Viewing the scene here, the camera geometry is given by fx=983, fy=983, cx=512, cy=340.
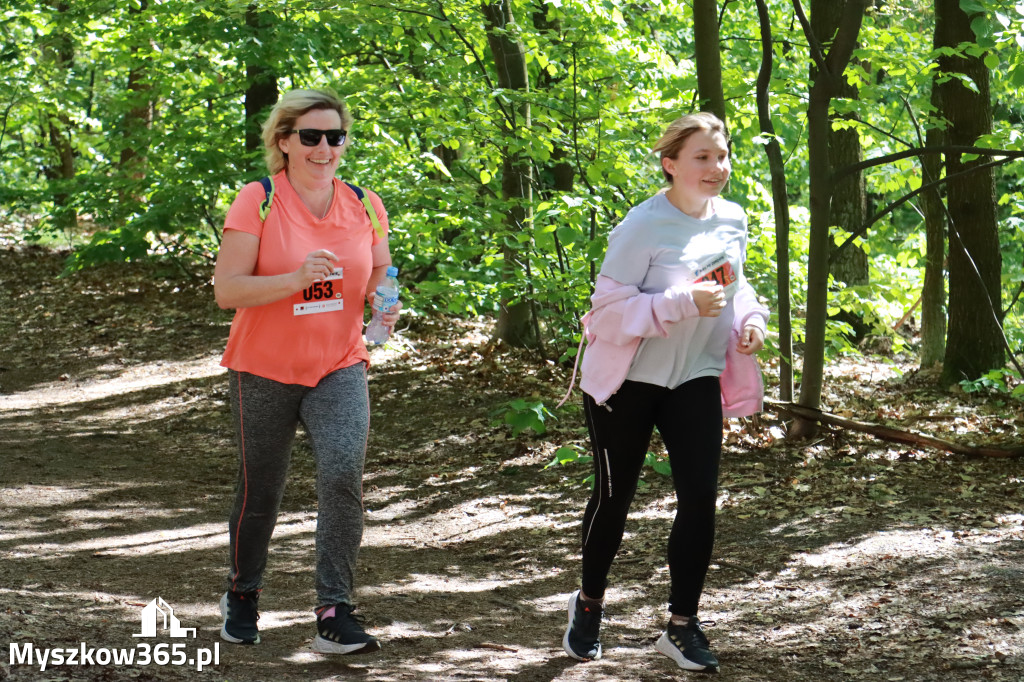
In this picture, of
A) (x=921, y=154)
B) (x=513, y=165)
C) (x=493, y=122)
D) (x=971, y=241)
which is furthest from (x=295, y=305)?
(x=971, y=241)

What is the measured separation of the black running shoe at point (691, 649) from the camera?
3.48m

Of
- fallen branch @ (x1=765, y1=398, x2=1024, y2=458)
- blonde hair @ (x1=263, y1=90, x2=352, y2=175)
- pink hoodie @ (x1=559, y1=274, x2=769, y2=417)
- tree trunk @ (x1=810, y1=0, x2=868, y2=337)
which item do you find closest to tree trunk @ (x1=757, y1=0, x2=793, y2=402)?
fallen branch @ (x1=765, y1=398, x2=1024, y2=458)

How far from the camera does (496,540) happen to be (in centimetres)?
584

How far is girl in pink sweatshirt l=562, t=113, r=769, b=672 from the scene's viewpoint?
3389 millimetres

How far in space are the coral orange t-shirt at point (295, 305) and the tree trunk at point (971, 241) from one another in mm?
6496

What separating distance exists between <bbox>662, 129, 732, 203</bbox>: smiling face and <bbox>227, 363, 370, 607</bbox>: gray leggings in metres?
1.33

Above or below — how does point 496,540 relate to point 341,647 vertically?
below

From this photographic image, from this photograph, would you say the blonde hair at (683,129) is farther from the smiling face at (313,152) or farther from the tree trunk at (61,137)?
the tree trunk at (61,137)

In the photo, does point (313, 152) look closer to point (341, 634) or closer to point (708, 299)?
point (708, 299)

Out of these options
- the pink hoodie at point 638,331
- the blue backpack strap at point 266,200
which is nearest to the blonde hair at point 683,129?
the pink hoodie at point 638,331

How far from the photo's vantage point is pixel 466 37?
9117 mm

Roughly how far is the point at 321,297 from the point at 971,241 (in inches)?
276

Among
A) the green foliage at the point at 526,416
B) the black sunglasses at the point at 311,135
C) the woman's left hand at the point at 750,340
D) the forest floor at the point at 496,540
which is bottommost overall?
the forest floor at the point at 496,540

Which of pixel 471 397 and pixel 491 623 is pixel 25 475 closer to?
pixel 471 397
